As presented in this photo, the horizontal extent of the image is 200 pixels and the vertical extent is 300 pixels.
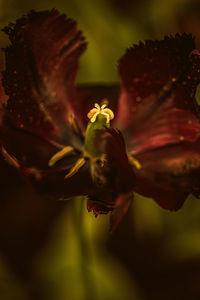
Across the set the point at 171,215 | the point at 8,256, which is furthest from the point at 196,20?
the point at 8,256

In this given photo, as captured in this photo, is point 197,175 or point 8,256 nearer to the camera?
point 197,175

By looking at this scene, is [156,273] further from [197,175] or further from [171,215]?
[197,175]

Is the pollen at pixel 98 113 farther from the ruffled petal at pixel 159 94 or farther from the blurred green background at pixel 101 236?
the blurred green background at pixel 101 236

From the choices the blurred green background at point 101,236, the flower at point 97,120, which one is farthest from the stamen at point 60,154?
the blurred green background at point 101,236

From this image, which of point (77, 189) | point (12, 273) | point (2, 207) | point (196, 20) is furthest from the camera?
point (196, 20)

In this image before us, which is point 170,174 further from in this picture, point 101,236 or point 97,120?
point 101,236

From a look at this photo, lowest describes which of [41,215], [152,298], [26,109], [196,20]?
[152,298]

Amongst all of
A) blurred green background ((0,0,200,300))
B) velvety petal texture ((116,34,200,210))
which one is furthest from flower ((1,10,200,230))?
blurred green background ((0,0,200,300))
